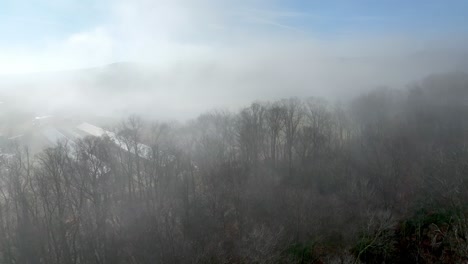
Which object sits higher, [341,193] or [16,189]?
[16,189]

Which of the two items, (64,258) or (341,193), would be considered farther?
(341,193)

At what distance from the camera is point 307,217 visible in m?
33.0

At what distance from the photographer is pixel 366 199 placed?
3712 centimetres

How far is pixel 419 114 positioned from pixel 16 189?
248 feet

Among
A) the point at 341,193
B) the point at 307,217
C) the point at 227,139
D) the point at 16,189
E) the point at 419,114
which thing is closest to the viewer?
the point at 16,189

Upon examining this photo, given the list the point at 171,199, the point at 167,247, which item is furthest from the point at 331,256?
the point at 171,199

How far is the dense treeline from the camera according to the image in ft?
88.8

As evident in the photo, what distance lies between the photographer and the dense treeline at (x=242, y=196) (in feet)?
88.8

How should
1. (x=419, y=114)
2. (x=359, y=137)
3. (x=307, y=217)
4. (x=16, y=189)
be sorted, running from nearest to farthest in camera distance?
(x=16, y=189) → (x=307, y=217) → (x=359, y=137) → (x=419, y=114)

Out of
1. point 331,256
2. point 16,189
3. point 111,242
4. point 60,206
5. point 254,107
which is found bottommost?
point 331,256

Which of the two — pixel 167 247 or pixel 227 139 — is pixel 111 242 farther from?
pixel 227 139

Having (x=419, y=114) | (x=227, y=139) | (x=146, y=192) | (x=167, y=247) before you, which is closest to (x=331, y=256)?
(x=167, y=247)

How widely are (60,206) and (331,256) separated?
2351cm

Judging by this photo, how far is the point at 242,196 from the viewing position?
35.4m
